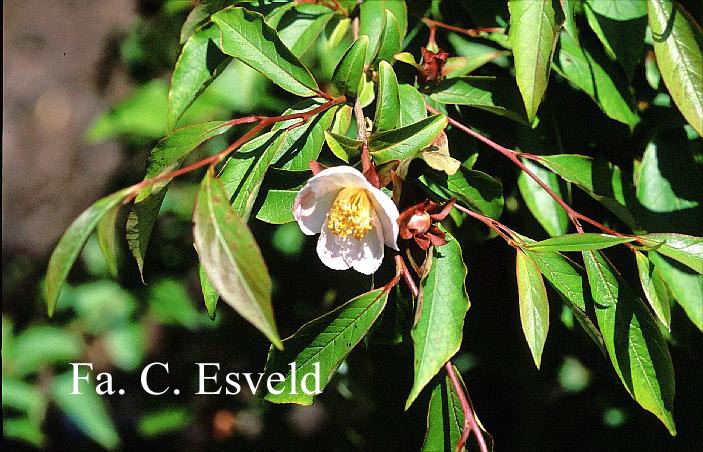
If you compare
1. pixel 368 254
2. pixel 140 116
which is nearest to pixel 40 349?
pixel 140 116


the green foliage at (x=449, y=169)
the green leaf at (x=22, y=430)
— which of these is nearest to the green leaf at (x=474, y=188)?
the green foliage at (x=449, y=169)

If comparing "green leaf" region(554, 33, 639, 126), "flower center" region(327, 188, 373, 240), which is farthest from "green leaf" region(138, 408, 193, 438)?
"green leaf" region(554, 33, 639, 126)

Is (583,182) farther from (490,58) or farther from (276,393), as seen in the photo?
(276,393)

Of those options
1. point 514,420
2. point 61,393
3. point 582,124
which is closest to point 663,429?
point 514,420

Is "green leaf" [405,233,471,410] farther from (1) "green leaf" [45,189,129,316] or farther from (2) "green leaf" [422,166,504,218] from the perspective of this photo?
(1) "green leaf" [45,189,129,316]

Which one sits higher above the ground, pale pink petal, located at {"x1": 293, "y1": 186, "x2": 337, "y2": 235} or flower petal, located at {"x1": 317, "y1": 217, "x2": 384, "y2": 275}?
pale pink petal, located at {"x1": 293, "y1": 186, "x2": 337, "y2": 235}

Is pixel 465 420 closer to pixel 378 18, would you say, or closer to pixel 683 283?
pixel 683 283
